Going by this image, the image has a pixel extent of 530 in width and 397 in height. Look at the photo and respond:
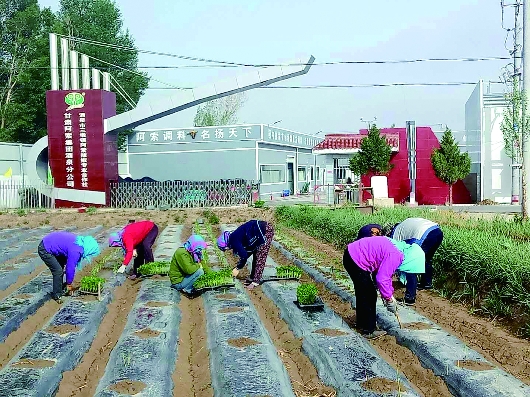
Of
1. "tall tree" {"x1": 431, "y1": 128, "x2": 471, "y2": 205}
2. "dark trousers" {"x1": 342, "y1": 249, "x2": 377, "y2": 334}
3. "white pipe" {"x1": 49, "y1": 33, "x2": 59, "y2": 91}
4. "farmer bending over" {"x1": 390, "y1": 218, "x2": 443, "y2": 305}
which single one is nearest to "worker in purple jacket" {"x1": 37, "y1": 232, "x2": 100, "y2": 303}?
"dark trousers" {"x1": 342, "y1": 249, "x2": 377, "y2": 334}

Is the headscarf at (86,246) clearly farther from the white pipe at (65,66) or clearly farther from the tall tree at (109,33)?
the tall tree at (109,33)

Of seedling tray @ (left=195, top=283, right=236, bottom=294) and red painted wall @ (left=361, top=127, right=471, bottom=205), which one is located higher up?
red painted wall @ (left=361, top=127, right=471, bottom=205)

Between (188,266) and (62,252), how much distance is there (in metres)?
1.55

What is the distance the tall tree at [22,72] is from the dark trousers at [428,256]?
3236cm

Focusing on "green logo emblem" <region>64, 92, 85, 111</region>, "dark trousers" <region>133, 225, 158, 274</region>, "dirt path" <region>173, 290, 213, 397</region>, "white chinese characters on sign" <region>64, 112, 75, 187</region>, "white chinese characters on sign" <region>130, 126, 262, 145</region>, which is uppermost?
"green logo emblem" <region>64, 92, 85, 111</region>

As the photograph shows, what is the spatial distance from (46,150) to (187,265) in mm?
16468

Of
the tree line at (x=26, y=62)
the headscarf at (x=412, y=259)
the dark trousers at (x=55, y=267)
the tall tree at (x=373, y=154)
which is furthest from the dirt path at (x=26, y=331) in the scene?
the tree line at (x=26, y=62)

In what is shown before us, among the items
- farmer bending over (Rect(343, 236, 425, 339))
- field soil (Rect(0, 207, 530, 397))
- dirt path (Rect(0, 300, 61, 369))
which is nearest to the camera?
field soil (Rect(0, 207, 530, 397))

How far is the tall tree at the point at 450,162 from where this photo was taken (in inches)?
921

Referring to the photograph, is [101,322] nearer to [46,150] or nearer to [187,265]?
[187,265]

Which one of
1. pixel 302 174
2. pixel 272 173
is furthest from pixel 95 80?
pixel 302 174

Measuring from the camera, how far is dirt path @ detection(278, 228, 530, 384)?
502cm

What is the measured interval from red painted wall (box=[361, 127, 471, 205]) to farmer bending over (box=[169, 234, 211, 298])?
17.7 m

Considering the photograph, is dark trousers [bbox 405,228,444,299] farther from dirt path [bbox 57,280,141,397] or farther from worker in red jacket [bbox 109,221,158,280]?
worker in red jacket [bbox 109,221,158,280]
